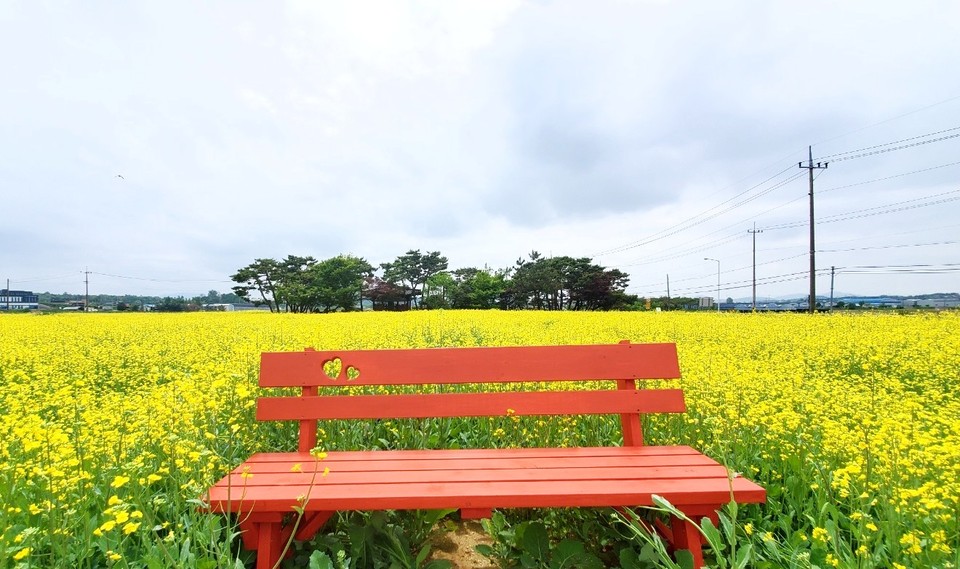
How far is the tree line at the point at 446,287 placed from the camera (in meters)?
39.0

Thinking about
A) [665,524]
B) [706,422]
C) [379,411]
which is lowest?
[665,524]

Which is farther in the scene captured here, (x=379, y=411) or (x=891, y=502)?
(x=379, y=411)

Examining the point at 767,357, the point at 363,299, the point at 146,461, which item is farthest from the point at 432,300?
the point at 146,461

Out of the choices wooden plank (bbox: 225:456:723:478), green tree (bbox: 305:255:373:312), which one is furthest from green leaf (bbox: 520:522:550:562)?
green tree (bbox: 305:255:373:312)

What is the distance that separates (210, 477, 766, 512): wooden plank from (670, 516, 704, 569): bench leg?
0.13 m

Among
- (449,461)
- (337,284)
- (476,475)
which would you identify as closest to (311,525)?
(449,461)

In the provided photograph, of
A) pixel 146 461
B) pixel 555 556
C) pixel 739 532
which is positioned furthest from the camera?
pixel 146 461

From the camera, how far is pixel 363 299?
4209 cm

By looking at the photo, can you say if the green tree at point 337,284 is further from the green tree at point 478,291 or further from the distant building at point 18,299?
the distant building at point 18,299

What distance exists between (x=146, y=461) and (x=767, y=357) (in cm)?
616

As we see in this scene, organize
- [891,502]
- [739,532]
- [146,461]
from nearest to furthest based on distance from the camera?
[891,502]
[739,532]
[146,461]

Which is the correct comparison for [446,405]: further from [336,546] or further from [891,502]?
[891,502]

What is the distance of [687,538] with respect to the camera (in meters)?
1.65

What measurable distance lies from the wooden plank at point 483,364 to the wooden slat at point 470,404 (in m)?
0.08
